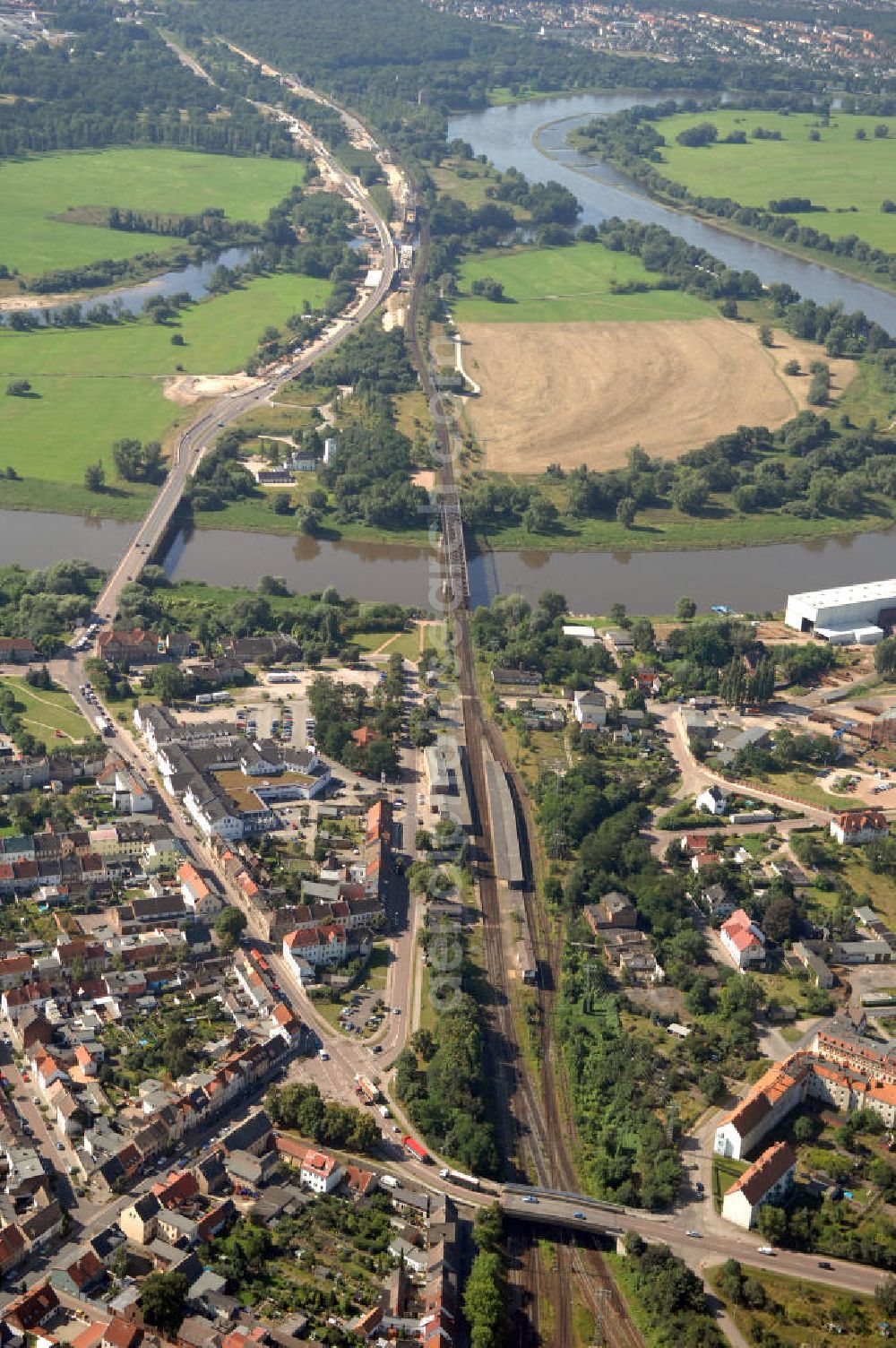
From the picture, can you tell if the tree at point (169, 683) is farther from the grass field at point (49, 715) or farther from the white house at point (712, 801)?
the white house at point (712, 801)

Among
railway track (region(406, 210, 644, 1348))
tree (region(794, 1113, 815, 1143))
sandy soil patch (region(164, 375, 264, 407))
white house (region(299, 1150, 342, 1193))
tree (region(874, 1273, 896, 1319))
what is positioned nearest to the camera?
tree (region(874, 1273, 896, 1319))

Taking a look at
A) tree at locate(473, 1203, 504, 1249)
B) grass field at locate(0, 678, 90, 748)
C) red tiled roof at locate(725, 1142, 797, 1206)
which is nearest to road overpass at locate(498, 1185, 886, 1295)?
tree at locate(473, 1203, 504, 1249)

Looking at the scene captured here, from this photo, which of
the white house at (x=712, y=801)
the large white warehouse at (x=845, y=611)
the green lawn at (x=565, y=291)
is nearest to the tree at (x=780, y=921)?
the white house at (x=712, y=801)

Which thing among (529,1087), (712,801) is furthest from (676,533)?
(529,1087)

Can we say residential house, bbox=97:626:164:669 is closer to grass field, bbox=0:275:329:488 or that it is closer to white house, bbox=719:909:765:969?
grass field, bbox=0:275:329:488

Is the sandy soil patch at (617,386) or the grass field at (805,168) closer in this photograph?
the sandy soil patch at (617,386)

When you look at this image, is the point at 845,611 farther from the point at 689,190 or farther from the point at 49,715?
the point at 689,190

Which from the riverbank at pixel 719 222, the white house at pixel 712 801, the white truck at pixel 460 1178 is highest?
the riverbank at pixel 719 222

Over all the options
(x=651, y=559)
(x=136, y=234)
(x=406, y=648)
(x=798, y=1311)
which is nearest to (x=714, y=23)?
(x=136, y=234)
